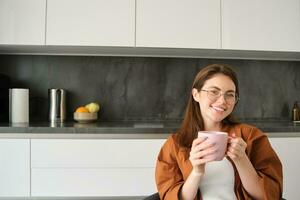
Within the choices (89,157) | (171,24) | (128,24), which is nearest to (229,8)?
(171,24)

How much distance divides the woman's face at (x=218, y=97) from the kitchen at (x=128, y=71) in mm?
828

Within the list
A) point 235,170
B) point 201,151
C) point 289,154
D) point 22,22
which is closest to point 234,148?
point 201,151

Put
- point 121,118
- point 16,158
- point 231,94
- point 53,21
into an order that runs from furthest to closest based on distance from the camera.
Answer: point 121,118
point 53,21
point 16,158
point 231,94

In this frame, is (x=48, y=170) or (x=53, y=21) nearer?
(x=48, y=170)

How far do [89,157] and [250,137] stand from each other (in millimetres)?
A: 1032

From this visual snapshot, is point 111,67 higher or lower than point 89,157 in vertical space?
higher

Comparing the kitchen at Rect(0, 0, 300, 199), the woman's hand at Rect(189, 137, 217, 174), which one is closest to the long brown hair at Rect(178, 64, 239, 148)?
the woman's hand at Rect(189, 137, 217, 174)

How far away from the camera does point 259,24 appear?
6.82ft

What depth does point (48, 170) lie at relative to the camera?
1.76 m

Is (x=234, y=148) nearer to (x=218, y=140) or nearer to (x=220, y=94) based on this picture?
(x=218, y=140)

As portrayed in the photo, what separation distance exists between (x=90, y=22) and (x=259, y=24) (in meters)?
1.18

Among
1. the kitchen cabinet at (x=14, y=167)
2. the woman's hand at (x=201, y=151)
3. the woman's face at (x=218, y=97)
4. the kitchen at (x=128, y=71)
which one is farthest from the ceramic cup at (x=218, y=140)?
the kitchen cabinet at (x=14, y=167)

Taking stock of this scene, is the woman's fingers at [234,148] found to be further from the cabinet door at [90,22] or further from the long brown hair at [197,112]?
the cabinet door at [90,22]

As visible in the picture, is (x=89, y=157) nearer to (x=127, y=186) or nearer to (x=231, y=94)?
(x=127, y=186)
